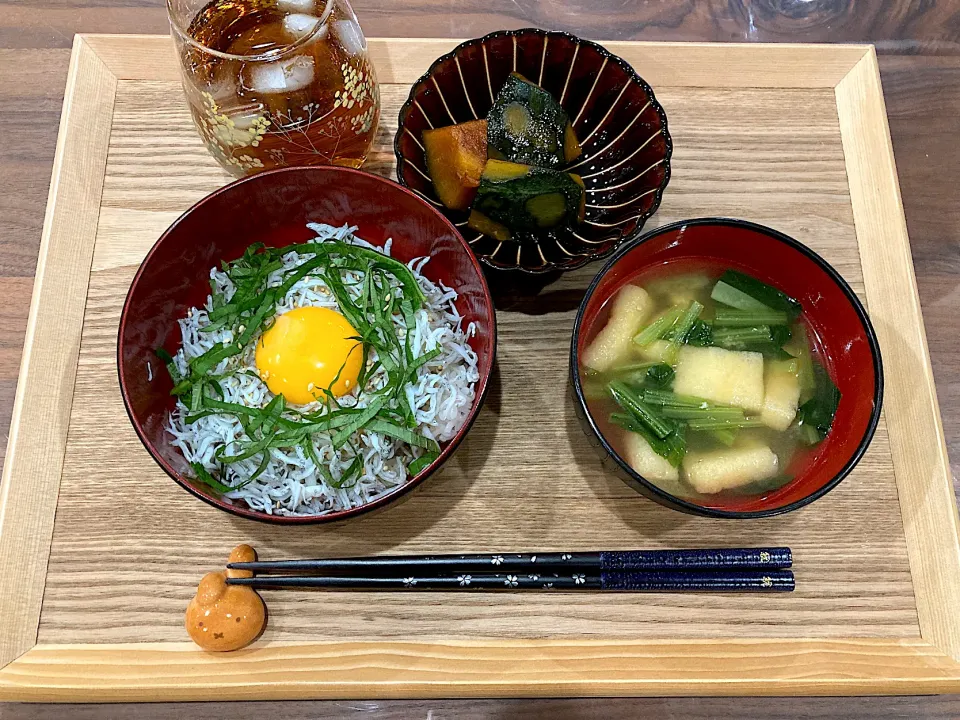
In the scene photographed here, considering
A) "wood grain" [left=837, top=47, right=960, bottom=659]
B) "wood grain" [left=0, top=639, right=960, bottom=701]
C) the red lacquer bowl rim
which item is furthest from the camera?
"wood grain" [left=837, top=47, right=960, bottom=659]

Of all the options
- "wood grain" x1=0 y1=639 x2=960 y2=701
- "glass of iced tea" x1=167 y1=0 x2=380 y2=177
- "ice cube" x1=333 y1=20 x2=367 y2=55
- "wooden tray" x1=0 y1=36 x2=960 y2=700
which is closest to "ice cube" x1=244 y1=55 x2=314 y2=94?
"glass of iced tea" x1=167 y1=0 x2=380 y2=177

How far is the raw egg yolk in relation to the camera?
1.71m

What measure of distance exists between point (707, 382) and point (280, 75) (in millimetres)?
1262

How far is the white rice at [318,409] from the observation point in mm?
1704

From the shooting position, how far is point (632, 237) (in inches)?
71.5

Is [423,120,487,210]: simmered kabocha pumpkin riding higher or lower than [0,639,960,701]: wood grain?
higher

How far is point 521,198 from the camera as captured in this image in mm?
1786

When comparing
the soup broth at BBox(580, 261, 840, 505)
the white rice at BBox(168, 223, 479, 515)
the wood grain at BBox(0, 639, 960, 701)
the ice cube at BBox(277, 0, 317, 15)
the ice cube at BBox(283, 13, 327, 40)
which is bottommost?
the wood grain at BBox(0, 639, 960, 701)

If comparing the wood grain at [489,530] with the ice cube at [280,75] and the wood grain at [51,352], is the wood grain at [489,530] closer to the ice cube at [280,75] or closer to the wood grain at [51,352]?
the wood grain at [51,352]

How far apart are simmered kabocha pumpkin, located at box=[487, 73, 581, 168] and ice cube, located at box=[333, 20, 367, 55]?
0.39 m

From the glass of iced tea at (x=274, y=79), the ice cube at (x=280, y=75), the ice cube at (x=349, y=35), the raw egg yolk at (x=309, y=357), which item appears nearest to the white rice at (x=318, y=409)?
the raw egg yolk at (x=309, y=357)

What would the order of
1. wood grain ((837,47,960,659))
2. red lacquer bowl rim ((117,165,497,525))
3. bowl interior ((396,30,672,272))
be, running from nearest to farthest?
1. red lacquer bowl rim ((117,165,497,525))
2. wood grain ((837,47,960,659))
3. bowl interior ((396,30,672,272))

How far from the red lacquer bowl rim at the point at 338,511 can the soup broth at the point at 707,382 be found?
0.84 ft

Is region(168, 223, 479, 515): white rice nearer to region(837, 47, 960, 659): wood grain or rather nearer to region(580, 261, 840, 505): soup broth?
region(580, 261, 840, 505): soup broth
